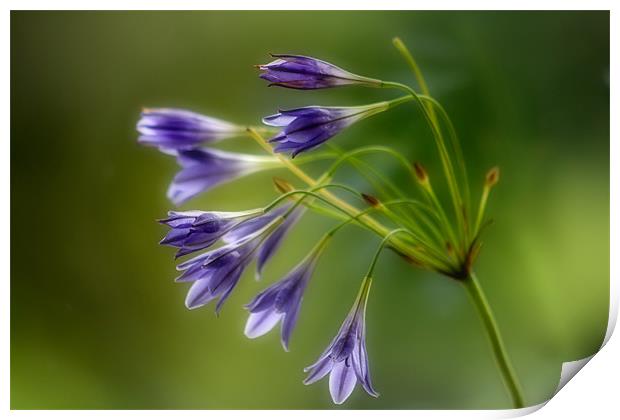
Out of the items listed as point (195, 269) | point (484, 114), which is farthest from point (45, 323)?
point (484, 114)

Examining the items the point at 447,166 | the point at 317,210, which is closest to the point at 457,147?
the point at 447,166

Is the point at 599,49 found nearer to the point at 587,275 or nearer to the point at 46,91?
the point at 587,275

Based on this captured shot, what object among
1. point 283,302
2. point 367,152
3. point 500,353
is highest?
point 367,152

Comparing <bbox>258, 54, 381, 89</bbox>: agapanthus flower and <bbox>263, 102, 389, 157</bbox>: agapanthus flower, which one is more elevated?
<bbox>258, 54, 381, 89</bbox>: agapanthus flower

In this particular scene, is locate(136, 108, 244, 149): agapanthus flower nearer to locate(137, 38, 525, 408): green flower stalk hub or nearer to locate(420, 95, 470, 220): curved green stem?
locate(137, 38, 525, 408): green flower stalk hub

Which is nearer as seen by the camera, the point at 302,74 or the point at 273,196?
the point at 302,74

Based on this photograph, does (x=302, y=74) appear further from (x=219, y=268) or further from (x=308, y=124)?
(x=219, y=268)

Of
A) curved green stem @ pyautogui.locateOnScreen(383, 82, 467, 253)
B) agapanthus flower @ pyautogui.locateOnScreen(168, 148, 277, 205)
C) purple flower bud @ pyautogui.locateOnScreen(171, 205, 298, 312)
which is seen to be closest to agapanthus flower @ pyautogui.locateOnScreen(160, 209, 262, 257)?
purple flower bud @ pyautogui.locateOnScreen(171, 205, 298, 312)
